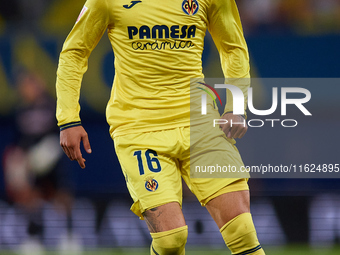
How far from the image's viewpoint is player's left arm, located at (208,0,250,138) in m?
3.15

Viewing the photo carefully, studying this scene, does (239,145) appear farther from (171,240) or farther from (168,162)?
(171,240)

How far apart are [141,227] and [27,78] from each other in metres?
1.89

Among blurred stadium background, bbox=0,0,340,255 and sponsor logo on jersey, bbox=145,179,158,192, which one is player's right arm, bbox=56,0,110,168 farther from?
blurred stadium background, bbox=0,0,340,255

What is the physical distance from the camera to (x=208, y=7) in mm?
3143

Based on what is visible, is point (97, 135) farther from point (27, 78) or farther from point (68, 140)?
point (68, 140)

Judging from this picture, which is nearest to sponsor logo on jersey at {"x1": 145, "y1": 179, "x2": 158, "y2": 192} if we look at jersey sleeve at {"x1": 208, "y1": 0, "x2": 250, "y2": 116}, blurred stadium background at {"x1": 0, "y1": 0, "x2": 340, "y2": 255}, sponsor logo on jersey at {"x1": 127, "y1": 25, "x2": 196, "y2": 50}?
jersey sleeve at {"x1": 208, "y1": 0, "x2": 250, "y2": 116}

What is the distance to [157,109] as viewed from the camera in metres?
3.05

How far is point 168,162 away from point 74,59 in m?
0.80

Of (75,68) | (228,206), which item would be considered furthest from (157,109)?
(228,206)

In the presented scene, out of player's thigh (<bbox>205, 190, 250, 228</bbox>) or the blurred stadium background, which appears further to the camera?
the blurred stadium background

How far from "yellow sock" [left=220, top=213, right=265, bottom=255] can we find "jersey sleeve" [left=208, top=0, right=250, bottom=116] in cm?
67

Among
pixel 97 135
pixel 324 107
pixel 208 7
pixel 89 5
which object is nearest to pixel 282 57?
pixel 324 107

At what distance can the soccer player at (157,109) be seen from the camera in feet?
9.61

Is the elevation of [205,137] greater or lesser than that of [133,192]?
greater
